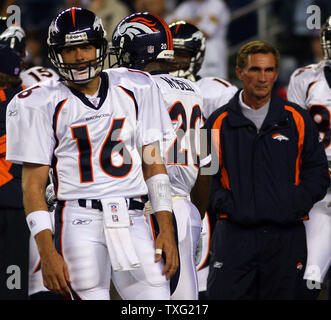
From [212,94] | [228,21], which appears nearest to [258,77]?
[212,94]

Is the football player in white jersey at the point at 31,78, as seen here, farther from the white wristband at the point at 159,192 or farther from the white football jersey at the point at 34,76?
the white wristband at the point at 159,192

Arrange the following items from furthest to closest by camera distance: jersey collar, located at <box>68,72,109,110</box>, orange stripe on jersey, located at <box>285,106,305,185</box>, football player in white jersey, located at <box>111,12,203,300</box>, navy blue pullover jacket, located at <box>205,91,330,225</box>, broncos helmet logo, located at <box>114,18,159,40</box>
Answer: orange stripe on jersey, located at <box>285,106,305,185</box>, navy blue pullover jacket, located at <box>205,91,330,225</box>, broncos helmet logo, located at <box>114,18,159,40</box>, football player in white jersey, located at <box>111,12,203,300</box>, jersey collar, located at <box>68,72,109,110</box>

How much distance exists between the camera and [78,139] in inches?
→ 137

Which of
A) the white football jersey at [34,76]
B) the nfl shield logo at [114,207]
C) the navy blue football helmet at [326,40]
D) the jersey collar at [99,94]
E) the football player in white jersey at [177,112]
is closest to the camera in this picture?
the nfl shield logo at [114,207]

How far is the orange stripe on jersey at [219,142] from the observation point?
196 inches

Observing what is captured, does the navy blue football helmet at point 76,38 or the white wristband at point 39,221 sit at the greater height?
the navy blue football helmet at point 76,38

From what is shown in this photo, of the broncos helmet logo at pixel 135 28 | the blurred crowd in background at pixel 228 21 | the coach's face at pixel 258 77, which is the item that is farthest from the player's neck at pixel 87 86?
the blurred crowd in background at pixel 228 21

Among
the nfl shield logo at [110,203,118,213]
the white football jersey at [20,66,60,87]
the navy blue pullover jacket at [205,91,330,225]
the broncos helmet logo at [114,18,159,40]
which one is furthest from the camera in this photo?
the white football jersey at [20,66,60,87]

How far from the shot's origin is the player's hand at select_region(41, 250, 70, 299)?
10.9 feet

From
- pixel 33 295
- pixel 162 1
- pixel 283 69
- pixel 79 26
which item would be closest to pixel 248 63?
pixel 79 26

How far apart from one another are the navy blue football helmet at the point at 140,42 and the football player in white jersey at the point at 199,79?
0.76m

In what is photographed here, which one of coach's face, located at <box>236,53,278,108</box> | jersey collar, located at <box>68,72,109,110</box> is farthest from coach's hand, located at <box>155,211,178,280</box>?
coach's face, located at <box>236,53,278,108</box>

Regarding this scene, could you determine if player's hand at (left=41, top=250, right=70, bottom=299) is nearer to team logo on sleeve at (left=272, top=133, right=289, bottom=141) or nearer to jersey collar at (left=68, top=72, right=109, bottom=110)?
jersey collar at (left=68, top=72, right=109, bottom=110)

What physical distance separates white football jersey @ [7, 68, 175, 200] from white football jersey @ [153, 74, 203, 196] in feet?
3.00
